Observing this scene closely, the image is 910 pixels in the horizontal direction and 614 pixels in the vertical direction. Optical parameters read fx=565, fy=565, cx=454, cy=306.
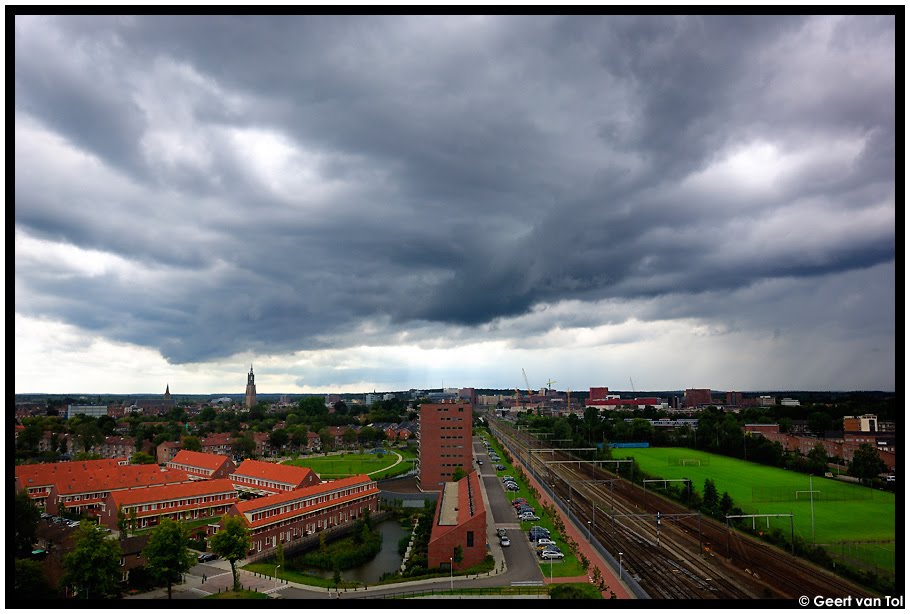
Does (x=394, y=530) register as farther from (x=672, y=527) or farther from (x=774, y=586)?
(x=774, y=586)

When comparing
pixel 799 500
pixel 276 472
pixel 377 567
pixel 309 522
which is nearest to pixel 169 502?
pixel 276 472

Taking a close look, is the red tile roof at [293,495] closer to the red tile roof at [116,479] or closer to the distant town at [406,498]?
the distant town at [406,498]

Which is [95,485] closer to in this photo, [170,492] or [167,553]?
[170,492]

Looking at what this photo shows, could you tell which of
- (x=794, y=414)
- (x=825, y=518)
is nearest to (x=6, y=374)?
(x=825, y=518)

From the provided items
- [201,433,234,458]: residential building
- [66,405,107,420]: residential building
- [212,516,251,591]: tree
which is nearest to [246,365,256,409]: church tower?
[66,405,107,420]: residential building

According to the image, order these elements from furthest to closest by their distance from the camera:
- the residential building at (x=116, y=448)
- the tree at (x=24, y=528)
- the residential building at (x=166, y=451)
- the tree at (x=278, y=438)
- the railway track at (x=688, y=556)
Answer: the tree at (x=278, y=438) → the residential building at (x=116, y=448) → the residential building at (x=166, y=451) → the tree at (x=24, y=528) → the railway track at (x=688, y=556)

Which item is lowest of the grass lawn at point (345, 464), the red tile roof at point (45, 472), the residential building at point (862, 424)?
the grass lawn at point (345, 464)

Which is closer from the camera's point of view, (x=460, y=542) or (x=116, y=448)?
(x=460, y=542)

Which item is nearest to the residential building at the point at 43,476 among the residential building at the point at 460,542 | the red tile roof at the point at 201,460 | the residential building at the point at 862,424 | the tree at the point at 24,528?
the red tile roof at the point at 201,460
